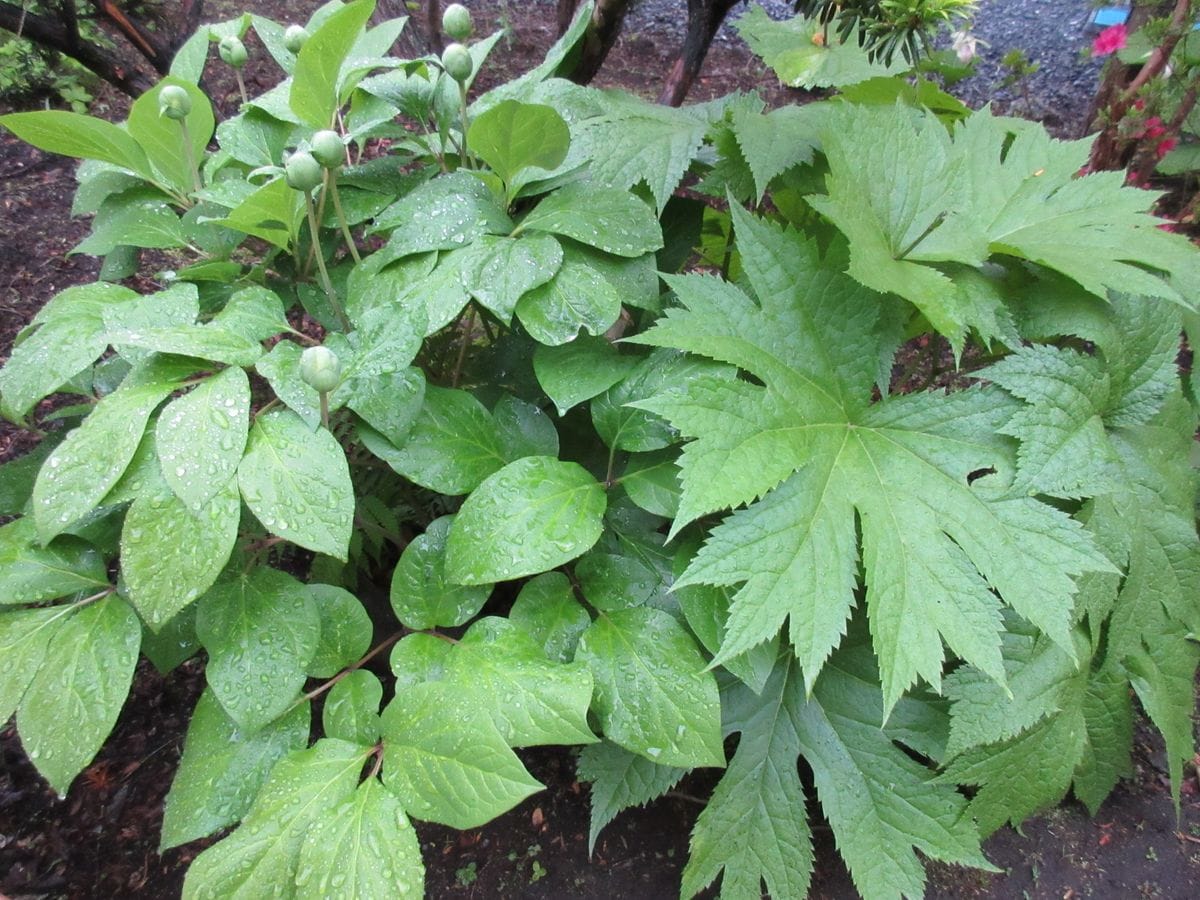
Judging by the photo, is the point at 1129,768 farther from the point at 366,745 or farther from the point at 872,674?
the point at 366,745

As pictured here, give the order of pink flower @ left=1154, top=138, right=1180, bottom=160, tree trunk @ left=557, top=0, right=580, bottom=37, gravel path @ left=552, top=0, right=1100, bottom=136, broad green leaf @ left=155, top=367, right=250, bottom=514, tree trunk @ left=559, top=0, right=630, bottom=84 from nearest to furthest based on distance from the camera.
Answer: broad green leaf @ left=155, top=367, right=250, bottom=514, tree trunk @ left=559, top=0, right=630, bottom=84, pink flower @ left=1154, top=138, right=1180, bottom=160, tree trunk @ left=557, top=0, right=580, bottom=37, gravel path @ left=552, top=0, right=1100, bottom=136

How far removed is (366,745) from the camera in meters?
0.90

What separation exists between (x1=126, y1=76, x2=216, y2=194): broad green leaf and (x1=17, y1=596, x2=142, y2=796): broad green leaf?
0.64 meters

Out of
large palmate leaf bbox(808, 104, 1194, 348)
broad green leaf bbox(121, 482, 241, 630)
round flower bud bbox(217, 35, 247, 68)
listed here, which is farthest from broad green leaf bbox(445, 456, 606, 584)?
round flower bud bbox(217, 35, 247, 68)

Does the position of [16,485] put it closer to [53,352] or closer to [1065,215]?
[53,352]

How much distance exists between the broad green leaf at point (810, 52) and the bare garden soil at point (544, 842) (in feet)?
4.26

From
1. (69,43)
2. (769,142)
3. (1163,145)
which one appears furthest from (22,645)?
(1163,145)

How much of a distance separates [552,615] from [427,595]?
0.56 feet

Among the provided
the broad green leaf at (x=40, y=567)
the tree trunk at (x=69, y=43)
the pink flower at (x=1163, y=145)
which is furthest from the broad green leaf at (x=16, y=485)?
the pink flower at (x=1163, y=145)

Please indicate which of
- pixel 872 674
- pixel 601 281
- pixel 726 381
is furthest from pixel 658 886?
pixel 601 281

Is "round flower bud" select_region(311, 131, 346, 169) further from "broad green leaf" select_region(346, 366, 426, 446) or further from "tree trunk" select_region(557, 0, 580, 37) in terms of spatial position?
"tree trunk" select_region(557, 0, 580, 37)

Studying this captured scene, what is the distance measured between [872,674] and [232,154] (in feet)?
4.18

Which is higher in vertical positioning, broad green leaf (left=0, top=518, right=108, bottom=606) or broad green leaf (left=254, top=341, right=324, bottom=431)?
broad green leaf (left=254, top=341, right=324, bottom=431)

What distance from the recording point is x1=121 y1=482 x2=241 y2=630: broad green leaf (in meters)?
0.77
